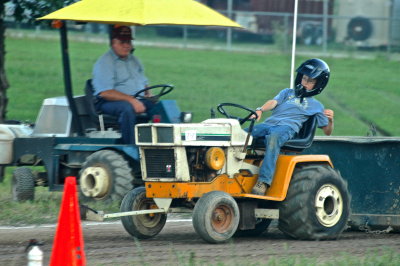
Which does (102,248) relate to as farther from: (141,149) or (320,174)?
(320,174)

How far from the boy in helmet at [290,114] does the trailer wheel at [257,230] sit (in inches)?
27.6

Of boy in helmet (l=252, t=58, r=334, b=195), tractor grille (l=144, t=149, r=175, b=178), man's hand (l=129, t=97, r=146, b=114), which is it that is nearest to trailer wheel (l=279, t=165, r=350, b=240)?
Result: boy in helmet (l=252, t=58, r=334, b=195)

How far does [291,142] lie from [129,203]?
168 cm

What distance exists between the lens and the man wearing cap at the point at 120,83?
12023 millimetres

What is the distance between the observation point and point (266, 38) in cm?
3506

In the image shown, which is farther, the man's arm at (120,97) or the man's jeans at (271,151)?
the man's arm at (120,97)

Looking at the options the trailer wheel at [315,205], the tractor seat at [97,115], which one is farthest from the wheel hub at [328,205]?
the tractor seat at [97,115]

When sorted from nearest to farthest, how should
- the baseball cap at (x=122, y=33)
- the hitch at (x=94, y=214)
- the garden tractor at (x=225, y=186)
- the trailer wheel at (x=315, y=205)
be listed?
the hitch at (x=94, y=214) < the garden tractor at (x=225, y=186) < the trailer wheel at (x=315, y=205) < the baseball cap at (x=122, y=33)

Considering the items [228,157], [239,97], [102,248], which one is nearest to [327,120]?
[228,157]

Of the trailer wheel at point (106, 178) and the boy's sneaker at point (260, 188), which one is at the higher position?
the boy's sneaker at point (260, 188)

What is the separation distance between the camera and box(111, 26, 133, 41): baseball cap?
40.1 ft

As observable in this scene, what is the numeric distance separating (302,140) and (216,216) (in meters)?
1.27

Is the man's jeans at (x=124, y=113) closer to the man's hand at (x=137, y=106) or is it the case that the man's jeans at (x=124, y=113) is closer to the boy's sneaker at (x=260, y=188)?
the man's hand at (x=137, y=106)

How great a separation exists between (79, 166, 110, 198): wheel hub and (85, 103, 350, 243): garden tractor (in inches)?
66.7
